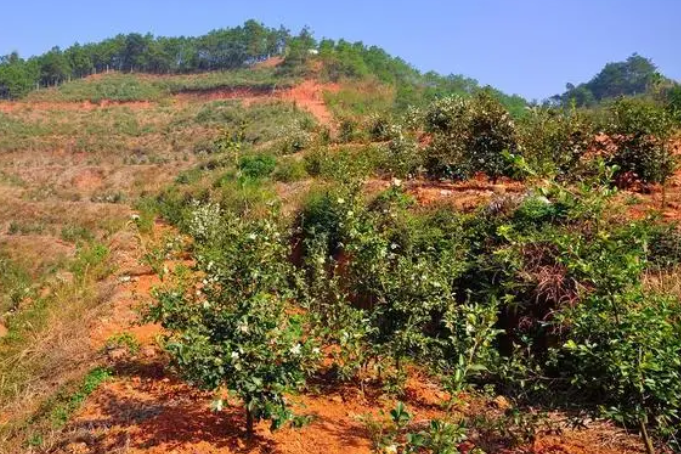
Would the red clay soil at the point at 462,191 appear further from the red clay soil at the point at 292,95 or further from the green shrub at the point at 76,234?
the red clay soil at the point at 292,95

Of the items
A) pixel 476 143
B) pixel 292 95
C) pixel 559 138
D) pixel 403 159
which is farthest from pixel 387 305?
pixel 292 95

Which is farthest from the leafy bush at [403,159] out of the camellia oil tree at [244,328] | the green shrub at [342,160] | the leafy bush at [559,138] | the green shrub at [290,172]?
the camellia oil tree at [244,328]

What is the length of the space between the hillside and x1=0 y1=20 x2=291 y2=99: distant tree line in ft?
198

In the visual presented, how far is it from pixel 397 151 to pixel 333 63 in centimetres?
3917

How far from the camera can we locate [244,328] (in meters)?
3.64

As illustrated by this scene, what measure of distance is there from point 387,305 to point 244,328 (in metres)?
1.74

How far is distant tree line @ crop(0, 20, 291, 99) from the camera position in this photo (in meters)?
69.5

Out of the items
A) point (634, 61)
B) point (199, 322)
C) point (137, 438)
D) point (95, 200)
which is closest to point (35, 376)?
point (137, 438)

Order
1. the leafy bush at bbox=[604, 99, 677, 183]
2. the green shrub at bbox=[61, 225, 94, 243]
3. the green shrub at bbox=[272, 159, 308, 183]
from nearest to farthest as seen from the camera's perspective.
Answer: the leafy bush at bbox=[604, 99, 677, 183], the green shrub at bbox=[272, 159, 308, 183], the green shrub at bbox=[61, 225, 94, 243]

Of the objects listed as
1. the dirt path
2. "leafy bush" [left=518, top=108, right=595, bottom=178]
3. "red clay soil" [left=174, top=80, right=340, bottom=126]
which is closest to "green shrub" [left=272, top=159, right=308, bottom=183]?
"leafy bush" [left=518, top=108, right=595, bottom=178]

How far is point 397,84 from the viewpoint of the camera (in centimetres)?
4644

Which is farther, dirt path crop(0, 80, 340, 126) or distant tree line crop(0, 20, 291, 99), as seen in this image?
distant tree line crop(0, 20, 291, 99)

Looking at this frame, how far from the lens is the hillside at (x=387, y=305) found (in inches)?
116

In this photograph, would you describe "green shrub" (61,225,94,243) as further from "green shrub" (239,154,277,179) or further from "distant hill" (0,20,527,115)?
"distant hill" (0,20,527,115)
